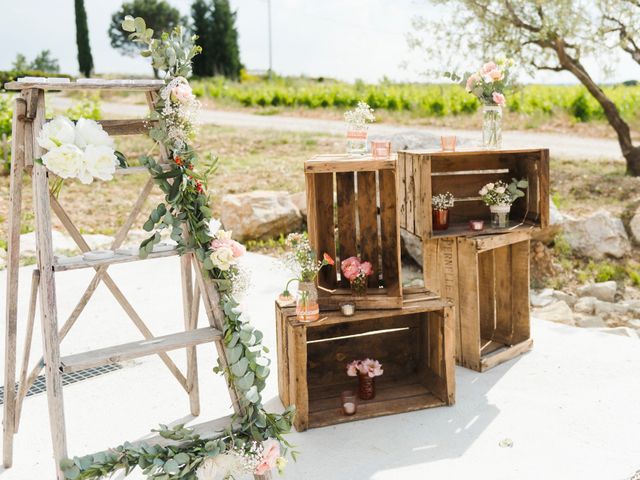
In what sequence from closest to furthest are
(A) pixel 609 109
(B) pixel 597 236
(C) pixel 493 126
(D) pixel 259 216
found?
(C) pixel 493 126 → (B) pixel 597 236 → (D) pixel 259 216 → (A) pixel 609 109

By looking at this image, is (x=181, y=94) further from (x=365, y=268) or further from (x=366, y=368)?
(x=366, y=368)

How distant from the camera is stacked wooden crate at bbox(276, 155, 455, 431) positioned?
3410mm

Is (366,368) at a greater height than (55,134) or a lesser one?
lesser

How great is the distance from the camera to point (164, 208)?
9.06 feet

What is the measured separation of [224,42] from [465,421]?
33.7 meters

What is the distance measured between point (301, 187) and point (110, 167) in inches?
261

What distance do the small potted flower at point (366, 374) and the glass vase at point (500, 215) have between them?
1.23m

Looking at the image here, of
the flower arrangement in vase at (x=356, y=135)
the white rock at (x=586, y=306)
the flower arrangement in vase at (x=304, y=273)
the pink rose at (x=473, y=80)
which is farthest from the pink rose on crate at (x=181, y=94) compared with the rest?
the white rock at (x=586, y=306)

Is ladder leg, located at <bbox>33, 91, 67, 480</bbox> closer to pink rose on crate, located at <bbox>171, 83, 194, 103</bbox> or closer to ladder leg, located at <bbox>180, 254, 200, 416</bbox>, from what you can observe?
pink rose on crate, located at <bbox>171, 83, 194, 103</bbox>

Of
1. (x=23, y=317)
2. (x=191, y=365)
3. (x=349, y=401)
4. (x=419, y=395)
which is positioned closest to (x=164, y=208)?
(x=191, y=365)

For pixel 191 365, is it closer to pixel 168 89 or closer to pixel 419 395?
pixel 419 395

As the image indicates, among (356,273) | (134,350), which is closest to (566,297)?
(356,273)

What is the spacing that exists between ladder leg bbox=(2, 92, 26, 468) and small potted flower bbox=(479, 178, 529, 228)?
106 inches

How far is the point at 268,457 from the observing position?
275cm
